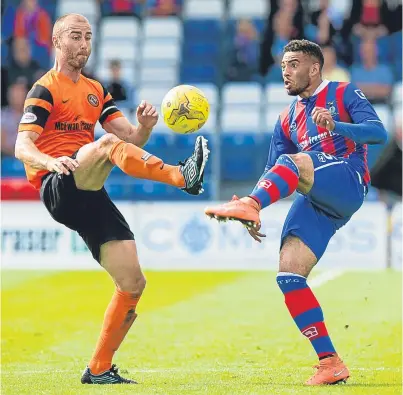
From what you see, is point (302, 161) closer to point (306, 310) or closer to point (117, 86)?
point (306, 310)

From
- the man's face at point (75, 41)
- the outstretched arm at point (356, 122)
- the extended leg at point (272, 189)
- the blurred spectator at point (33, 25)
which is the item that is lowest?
the extended leg at point (272, 189)

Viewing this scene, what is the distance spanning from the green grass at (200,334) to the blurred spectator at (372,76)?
4.22m

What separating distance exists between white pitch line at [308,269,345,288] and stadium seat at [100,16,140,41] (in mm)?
8039

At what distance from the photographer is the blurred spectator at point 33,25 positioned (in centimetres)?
2173

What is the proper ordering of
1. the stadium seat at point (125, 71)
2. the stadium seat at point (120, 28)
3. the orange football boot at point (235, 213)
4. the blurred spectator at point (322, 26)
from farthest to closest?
1. the stadium seat at point (120, 28)
2. the stadium seat at point (125, 71)
3. the blurred spectator at point (322, 26)
4. the orange football boot at point (235, 213)

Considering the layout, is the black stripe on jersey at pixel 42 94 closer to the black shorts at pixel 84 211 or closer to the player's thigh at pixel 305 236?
the black shorts at pixel 84 211

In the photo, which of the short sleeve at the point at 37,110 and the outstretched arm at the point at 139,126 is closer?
the short sleeve at the point at 37,110

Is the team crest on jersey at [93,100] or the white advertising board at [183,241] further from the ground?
the team crest on jersey at [93,100]

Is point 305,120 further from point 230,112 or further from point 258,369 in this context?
point 230,112

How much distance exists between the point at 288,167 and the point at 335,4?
15.0 metres

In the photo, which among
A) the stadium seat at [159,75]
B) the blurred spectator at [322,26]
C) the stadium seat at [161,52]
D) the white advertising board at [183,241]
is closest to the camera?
the white advertising board at [183,241]

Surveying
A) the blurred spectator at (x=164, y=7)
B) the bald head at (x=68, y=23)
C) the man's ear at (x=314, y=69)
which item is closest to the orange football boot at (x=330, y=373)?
the man's ear at (x=314, y=69)

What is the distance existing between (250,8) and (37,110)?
49.4ft

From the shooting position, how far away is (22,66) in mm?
20875
